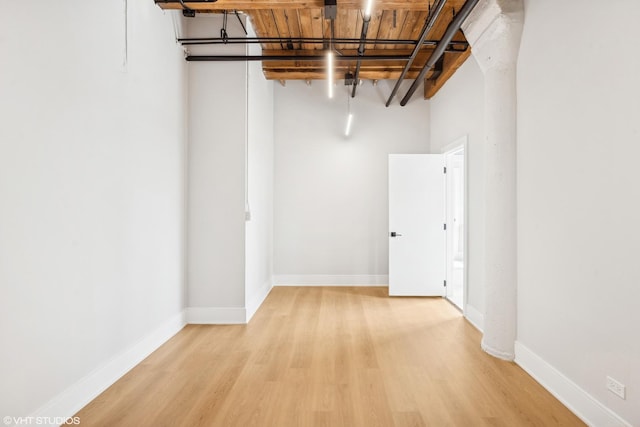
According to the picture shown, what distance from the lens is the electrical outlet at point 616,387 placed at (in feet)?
6.63

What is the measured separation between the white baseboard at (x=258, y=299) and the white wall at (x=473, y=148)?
279 cm

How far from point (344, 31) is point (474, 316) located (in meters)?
3.95

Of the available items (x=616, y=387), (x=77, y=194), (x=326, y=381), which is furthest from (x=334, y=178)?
(x=616, y=387)

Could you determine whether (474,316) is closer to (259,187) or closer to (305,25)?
(259,187)

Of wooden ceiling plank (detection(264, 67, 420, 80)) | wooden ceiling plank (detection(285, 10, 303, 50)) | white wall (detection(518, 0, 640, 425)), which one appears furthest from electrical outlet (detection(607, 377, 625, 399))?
wooden ceiling plank (detection(264, 67, 420, 80))

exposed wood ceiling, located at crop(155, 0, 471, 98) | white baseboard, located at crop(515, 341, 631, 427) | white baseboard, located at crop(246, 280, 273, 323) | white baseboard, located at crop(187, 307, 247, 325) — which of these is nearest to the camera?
white baseboard, located at crop(515, 341, 631, 427)

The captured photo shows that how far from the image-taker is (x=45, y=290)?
210cm

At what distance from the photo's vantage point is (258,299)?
494 cm

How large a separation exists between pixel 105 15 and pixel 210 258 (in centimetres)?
257

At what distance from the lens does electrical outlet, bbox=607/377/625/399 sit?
2.02m

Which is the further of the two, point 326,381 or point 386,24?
point 386,24

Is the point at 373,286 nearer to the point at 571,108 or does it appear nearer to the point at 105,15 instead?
the point at 571,108

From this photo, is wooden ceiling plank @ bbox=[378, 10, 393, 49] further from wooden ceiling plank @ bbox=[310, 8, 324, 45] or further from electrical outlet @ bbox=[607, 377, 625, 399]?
electrical outlet @ bbox=[607, 377, 625, 399]

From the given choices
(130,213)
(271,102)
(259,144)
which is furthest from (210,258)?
(271,102)
